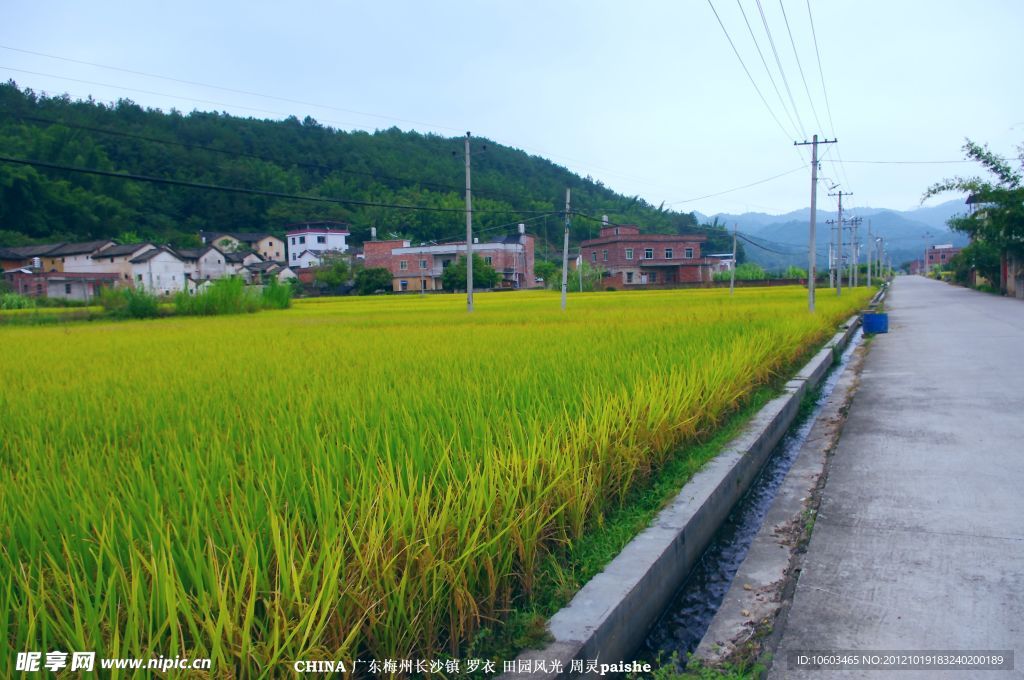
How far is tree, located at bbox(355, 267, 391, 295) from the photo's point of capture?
170 ft

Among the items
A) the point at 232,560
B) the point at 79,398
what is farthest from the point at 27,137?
the point at 232,560

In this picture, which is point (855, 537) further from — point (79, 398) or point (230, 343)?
point (230, 343)

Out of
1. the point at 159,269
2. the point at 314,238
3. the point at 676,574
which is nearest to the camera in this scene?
the point at 676,574

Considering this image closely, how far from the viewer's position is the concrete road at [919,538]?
2.45 metres

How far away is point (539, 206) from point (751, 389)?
45904 millimetres

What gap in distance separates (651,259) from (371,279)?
83.2ft

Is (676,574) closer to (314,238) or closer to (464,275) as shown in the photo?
(464,275)

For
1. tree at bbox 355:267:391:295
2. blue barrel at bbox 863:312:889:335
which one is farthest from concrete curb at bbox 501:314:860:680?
tree at bbox 355:267:391:295

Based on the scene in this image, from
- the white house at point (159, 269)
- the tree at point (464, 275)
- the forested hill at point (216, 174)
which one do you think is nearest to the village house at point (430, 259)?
the tree at point (464, 275)

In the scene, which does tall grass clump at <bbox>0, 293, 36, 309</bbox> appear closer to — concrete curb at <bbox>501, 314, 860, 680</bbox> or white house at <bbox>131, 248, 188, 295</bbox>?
white house at <bbox>131, 248, 188, 295</bbox>

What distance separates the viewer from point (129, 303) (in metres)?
24.8

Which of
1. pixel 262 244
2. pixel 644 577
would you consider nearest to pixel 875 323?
pixel 644 577

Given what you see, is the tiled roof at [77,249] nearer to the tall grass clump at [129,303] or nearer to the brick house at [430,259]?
the brick house at [430,259]

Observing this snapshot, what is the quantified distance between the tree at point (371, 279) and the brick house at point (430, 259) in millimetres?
5400
